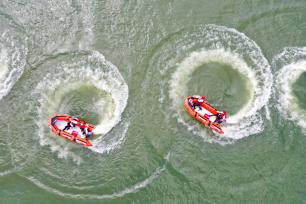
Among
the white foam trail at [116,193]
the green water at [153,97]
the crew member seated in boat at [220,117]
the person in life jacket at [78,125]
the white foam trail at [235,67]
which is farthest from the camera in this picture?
the white foam trail at [235,67]

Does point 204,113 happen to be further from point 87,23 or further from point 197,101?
point 87,23

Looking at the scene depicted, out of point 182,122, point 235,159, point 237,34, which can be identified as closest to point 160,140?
point 182,122

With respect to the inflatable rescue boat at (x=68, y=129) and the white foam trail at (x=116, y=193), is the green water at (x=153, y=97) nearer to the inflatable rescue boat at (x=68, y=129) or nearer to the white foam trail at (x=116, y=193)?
the white foam trail at (x=116, y=193)

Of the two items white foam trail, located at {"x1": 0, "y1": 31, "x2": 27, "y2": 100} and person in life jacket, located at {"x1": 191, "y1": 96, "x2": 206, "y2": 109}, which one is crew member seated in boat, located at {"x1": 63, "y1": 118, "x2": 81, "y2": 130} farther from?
person in life jacket, located at {"x1": 191, "y1": 96, "x2": 206, "y2": 109}

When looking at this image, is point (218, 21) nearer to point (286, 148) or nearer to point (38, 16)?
point (286, 148)

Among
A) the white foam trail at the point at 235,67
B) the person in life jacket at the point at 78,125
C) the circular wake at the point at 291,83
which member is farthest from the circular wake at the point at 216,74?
the person in life jacket at the point at 78,125

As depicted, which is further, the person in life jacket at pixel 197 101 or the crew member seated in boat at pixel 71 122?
the person in life jacket at pixel 197 101
